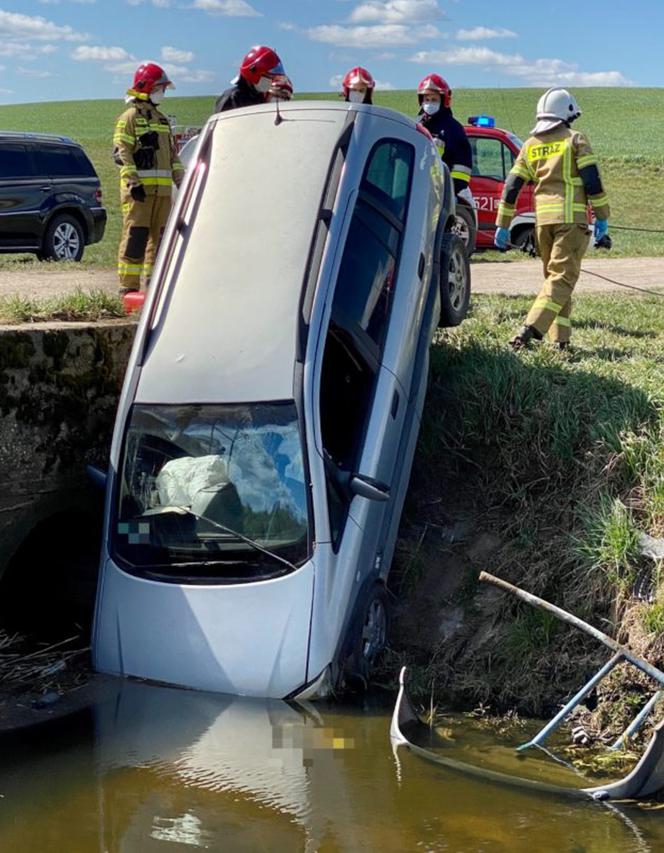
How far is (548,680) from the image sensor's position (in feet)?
22.6

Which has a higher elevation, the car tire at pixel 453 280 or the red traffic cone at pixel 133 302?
the car tire at pixel 453 280

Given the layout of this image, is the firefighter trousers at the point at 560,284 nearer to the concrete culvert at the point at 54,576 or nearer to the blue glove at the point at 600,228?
the blue glove at the point at 600,228

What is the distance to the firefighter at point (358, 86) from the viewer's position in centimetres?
1062

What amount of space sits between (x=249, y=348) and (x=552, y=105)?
145 inches

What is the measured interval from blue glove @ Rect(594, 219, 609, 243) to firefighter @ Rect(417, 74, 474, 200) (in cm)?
181

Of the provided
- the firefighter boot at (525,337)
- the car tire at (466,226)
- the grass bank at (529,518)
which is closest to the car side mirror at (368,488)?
the grass bank at (529,518)

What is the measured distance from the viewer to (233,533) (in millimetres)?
6656

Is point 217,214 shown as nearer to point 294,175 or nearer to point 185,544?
point 294,175

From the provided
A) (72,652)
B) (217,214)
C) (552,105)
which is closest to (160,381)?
(217,214)

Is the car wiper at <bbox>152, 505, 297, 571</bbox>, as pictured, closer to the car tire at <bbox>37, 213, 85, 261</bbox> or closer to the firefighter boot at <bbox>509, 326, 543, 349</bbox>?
the firefighter boot at <bbox>509, 326, 543, 349</bbox>

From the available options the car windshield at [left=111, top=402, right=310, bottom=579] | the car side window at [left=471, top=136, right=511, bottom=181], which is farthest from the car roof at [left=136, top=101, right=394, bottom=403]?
the car side window at [left=471, top=136, right=511, bottom=181]

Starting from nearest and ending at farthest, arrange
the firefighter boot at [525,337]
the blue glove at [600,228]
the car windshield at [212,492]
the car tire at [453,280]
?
the car windshield at [212,492] < the car tire at [453,280] < the firefighter boot at [525,337] < the blue glove at [600,228]

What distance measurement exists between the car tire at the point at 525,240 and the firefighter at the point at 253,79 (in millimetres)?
9351

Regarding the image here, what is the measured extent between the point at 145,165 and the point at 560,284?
3.75 meters
